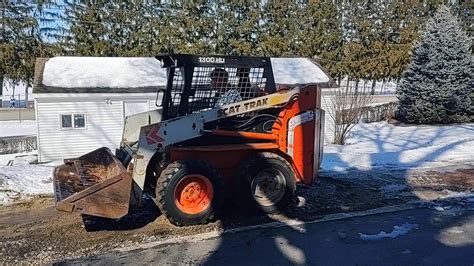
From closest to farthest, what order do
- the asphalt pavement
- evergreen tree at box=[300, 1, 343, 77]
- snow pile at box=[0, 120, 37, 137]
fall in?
the asphalt pavement, snow pile at box=[0, 120, 37, 137], evergreen tree at box=[300, 1, 343, 77]

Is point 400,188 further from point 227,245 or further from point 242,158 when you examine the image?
point 227,245

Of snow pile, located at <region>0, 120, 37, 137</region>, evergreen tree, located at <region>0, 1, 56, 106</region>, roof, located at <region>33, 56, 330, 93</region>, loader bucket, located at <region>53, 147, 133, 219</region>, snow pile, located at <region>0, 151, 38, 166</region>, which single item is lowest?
snow pile, located at <region>0, 120, 37, 137</region>

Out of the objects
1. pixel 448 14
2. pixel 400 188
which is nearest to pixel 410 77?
pixel 448 14

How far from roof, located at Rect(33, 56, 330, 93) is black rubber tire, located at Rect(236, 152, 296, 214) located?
37.1 ft

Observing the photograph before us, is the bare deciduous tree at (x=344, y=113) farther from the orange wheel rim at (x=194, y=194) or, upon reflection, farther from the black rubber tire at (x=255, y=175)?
the orange wheel rim at (x=194, y=194)

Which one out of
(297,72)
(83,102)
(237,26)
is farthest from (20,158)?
(237,26)

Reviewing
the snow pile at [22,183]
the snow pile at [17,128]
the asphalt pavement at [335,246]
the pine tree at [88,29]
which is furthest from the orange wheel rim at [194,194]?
the pine tree at [88,29]

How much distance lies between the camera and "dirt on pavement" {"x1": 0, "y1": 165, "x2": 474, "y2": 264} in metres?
5.69

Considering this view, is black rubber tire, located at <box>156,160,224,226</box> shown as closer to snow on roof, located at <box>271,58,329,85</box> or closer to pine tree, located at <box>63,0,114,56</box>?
snow on roof, located at <box>271,58,329,85</box>

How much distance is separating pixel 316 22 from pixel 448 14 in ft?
51.5

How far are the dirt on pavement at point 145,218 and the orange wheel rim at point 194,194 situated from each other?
28cm

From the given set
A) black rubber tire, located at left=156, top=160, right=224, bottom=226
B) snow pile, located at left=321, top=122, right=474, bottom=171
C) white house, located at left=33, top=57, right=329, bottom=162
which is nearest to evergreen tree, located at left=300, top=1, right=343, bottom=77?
snow pile, located at left=321, top=122, right=474, bottom=171

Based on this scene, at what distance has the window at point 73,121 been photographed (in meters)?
18.3

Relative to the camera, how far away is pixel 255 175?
686cm
